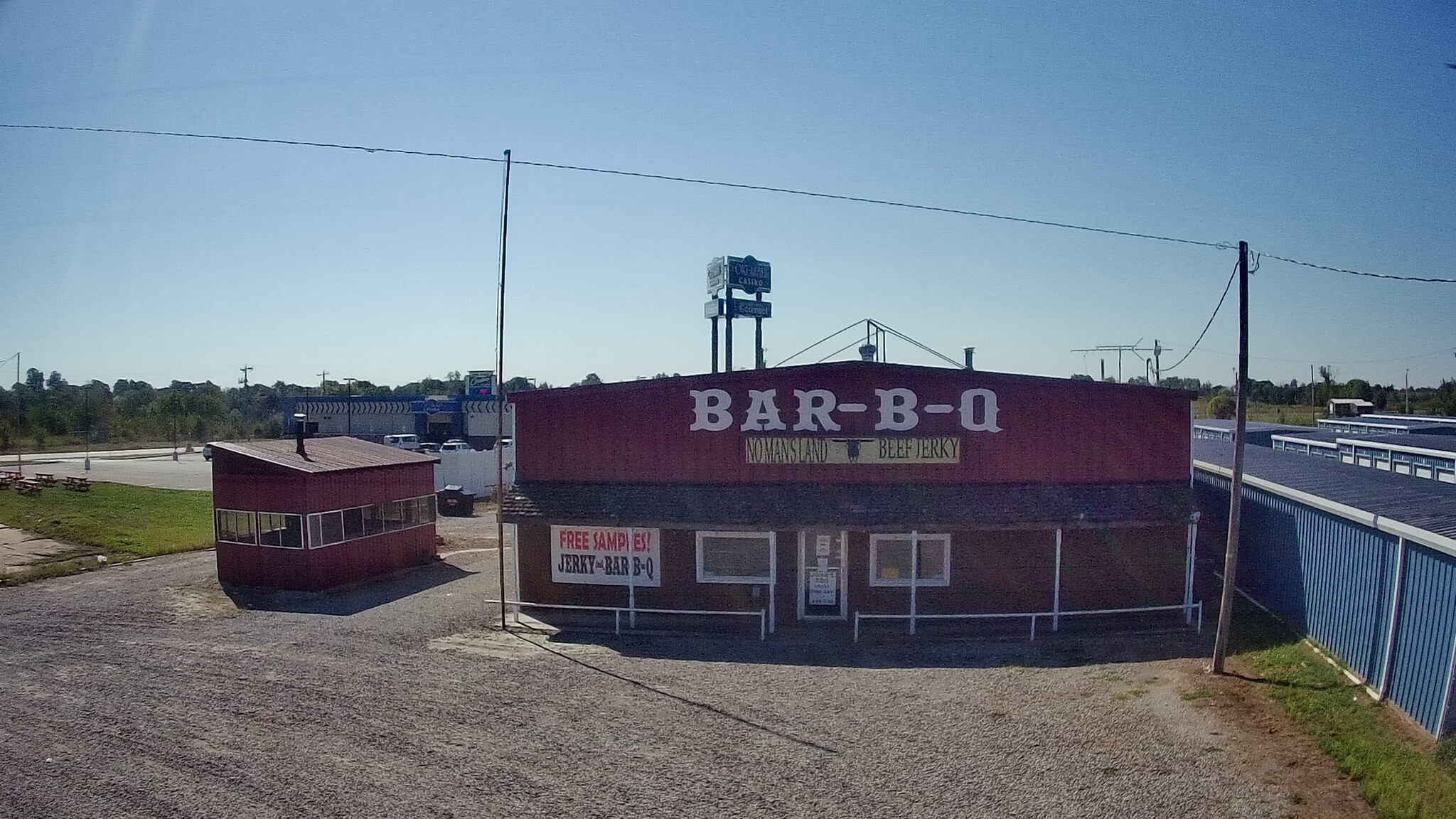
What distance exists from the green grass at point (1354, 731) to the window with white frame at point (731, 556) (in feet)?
30.8

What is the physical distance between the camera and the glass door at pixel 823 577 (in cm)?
1820

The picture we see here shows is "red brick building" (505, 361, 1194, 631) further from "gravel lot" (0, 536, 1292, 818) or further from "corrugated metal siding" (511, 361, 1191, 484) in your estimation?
"gravel lot" (0, 536, 1292, 818)

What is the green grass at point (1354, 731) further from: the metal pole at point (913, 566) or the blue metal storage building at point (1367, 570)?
the metal pole at point (913, 566)

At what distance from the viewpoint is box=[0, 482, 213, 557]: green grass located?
2888 centimetres

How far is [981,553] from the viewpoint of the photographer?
1808 centimetres

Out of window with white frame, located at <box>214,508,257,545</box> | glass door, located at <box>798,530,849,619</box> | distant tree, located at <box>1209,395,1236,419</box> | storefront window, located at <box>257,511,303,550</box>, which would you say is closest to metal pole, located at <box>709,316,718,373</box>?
glass door, located at <box>798,530,849,619</box>

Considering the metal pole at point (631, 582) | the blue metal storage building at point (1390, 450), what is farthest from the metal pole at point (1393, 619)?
the blue metal storage building at point (1390, 450)

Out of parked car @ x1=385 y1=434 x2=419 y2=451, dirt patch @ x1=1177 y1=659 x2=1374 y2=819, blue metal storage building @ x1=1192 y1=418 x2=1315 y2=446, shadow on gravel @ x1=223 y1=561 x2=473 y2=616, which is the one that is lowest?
shadow on gravel @ x1=223 y1=561 x2=473 y2=616

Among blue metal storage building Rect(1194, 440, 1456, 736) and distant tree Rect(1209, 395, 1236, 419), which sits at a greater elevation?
distant tree Rect(1209, 395, 1236, 419)

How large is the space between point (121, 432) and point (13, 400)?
37.4 feet

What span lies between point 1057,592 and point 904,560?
10.5 feet

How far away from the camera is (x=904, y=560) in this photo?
60.2 feet

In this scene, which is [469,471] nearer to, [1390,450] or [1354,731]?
[1354,731]

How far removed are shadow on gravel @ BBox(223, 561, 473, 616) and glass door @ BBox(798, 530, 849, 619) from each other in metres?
10.4
